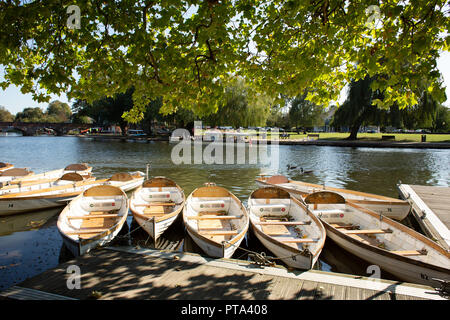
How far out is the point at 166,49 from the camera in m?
6.54

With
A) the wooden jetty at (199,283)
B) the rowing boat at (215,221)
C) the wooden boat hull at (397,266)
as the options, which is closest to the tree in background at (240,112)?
the rowing boat at (215,221)

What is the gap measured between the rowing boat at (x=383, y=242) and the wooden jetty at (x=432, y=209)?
134 centimetres

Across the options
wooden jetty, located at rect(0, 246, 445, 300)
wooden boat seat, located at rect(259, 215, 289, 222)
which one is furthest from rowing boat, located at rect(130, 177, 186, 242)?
wooden boat seat, located at rect(259, 215, 289, 222)

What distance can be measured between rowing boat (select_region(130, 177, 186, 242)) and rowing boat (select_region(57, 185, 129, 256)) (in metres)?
0.62

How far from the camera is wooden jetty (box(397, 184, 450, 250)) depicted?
888cm

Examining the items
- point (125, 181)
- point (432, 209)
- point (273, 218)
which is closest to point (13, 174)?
point (125, 181)

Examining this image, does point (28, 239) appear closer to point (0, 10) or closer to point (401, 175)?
point (0, 10)

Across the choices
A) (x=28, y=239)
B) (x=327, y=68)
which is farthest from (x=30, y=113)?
(x=327, y=68)

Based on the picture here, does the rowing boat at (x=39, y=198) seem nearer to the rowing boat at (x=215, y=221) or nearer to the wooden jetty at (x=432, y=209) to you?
the rowing boat at (x=215, y=221)

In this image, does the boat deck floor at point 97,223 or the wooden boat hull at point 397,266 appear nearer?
the wooden boat hull at point 397,266

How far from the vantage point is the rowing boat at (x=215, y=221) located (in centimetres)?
756

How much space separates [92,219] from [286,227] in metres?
7.22

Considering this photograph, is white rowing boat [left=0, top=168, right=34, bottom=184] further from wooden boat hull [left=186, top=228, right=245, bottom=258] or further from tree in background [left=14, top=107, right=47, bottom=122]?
tree in background [left=14, top=107, right=47, bottom=122]

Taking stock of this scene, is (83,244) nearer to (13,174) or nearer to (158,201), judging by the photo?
(158,201)
